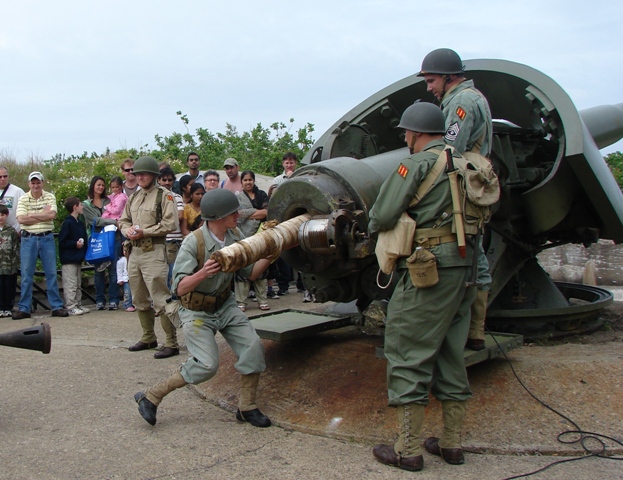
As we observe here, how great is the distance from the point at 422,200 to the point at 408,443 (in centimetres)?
126

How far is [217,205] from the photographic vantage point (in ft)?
14.4

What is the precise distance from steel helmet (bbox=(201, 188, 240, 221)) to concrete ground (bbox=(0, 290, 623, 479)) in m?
1.28

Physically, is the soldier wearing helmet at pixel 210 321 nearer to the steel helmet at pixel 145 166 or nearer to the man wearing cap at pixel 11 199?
the steel helmet at pixel 145 166

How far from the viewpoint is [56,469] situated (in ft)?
12.1

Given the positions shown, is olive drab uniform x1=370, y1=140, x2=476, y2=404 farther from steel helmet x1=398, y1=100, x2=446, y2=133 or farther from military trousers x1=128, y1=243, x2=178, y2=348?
military trousers x1=128, y1=243, x2=178, y2=348

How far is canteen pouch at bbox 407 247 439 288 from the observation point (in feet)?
11.8

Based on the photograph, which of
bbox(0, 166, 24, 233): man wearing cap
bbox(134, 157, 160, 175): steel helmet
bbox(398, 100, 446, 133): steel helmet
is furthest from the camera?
bbox(0, 166, 24, 233): man wearing cap

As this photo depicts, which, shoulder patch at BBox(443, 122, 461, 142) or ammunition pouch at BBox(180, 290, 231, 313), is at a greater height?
shoulder patch at BBox(443, 122, 461, 142)

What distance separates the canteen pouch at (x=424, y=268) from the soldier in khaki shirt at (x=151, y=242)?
10.1 ft

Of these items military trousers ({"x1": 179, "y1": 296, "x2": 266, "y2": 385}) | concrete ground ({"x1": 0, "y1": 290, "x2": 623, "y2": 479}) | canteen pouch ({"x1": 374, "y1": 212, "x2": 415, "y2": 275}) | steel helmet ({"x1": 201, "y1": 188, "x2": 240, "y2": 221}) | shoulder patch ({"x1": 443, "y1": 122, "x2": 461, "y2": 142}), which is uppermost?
shoulder patch ({"x1": 443, "y1": 122, "x2": 461, "y2": 142})

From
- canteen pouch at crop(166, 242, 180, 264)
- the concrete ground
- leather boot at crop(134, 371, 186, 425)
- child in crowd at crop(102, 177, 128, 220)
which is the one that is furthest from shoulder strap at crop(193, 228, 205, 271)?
child in crowd at crop(102, 177, 128, 220)

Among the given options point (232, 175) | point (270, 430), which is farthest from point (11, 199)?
point (270, 430)

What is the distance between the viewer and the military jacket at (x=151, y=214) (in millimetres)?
6125

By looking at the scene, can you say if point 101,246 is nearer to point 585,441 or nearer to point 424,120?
point 424,120
